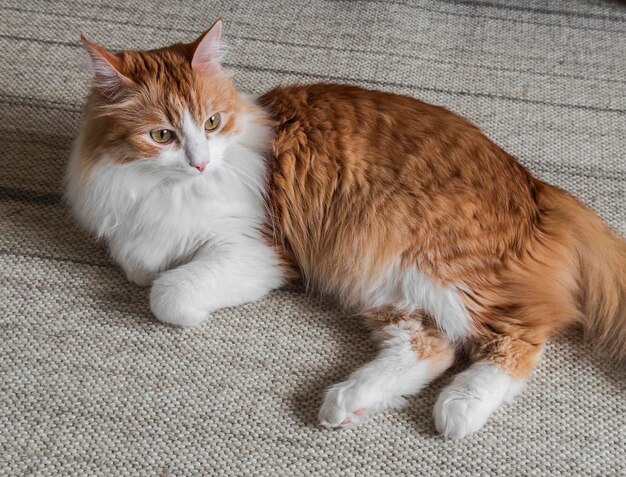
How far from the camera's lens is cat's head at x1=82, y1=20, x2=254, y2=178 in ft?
5.01

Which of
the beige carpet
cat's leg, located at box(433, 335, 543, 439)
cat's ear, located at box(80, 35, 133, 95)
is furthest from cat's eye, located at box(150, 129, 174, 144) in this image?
cat's leg, located at box(433, 335, 543, 439)

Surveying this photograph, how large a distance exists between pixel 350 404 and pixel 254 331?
29 centimetres

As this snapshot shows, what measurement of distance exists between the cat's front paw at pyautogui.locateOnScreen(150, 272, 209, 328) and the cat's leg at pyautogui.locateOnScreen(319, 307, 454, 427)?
33cm

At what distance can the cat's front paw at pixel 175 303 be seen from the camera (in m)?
1.59

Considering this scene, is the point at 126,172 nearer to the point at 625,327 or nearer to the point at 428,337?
the point at 428,337

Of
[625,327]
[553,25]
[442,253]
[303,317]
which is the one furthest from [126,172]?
[553,25]

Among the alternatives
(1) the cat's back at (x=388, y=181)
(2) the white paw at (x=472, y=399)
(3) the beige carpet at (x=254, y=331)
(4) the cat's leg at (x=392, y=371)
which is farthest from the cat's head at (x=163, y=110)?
(2) the white paw at (x=472, y=399)

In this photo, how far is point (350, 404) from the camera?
1487mm

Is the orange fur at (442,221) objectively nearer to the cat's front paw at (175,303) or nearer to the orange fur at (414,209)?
the orange fur at (414,209)

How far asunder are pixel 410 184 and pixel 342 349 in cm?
38

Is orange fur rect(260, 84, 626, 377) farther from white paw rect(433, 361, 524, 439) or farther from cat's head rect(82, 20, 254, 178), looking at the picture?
cat's head rect(82, 20, 254, 178)

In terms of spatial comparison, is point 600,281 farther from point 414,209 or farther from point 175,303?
point 175,303

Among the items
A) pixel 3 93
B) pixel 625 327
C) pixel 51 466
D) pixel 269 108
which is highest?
pixel 269 108

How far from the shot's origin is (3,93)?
2.15 m
